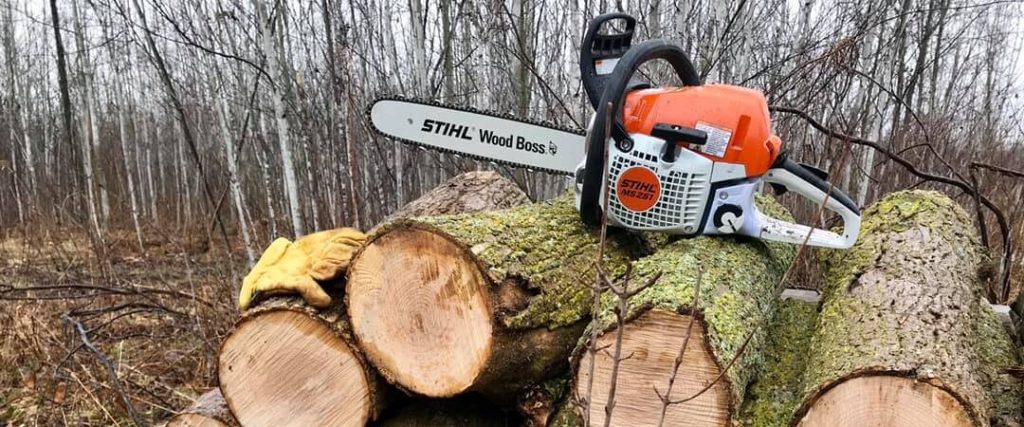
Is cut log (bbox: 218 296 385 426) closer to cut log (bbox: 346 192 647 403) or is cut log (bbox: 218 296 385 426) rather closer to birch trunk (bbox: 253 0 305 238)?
cut log (bbox: 346 192 647 403)

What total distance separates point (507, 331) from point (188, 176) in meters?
15.8

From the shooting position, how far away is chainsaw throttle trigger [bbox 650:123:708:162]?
170cm

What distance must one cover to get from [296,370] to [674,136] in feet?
4.06

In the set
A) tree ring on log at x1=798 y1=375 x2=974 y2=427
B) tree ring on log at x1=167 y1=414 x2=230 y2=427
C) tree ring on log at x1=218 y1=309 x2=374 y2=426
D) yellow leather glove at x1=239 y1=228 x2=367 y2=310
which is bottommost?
tree ring on log at x1=167 y1=414 x2=230 y2=427

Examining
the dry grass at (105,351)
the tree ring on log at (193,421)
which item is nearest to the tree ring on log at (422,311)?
the tree ring on log at (193,421)

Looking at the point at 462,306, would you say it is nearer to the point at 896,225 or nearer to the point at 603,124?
the point at 603,124

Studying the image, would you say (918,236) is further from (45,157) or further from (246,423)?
(45,157)

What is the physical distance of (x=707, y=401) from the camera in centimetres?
127

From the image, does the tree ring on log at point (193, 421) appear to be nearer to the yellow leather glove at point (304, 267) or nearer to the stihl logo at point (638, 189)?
the yellow leather glove at point (304, 267)

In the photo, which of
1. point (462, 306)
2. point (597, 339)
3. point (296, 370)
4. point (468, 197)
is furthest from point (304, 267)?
point (468, 197)

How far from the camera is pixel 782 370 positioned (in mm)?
1663

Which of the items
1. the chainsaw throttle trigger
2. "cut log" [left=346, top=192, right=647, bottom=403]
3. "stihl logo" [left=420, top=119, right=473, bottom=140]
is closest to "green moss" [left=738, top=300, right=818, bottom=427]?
"cut log" [left=346, top=192, right=647, bottom=403]

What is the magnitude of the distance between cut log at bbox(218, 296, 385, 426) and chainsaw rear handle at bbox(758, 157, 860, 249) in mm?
1291

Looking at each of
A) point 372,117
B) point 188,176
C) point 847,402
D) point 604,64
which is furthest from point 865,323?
point 188,176
